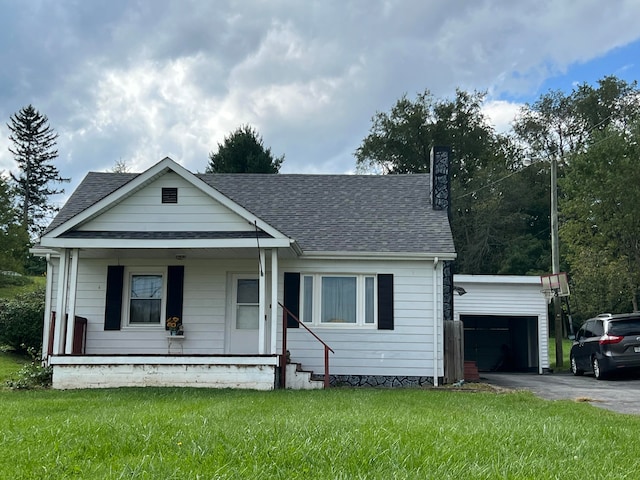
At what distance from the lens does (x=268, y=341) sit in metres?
13.3

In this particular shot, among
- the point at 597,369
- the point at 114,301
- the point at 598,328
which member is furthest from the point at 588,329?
the point at 114,301

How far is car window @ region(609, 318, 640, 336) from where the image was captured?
584 inches

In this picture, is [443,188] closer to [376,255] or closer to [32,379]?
[376,255]

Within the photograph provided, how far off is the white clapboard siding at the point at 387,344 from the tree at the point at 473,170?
991 inches

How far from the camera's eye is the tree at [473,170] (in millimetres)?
39281

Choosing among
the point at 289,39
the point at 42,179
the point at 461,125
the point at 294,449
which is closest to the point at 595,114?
the point at 461,125

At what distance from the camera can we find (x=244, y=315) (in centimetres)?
1382

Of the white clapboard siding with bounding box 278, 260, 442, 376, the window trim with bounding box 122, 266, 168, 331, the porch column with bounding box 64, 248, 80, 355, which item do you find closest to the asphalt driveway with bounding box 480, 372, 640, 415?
the white clapboard siding with bounding box 278, 260, 442, 376

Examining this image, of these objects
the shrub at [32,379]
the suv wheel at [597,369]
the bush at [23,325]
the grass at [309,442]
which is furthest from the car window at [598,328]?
the bush at [23,325]

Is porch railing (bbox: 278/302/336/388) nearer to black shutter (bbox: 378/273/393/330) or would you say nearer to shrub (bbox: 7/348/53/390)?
black shutter (bbox: 378/273/393/330)

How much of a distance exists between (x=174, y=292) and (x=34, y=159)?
5021 centimetres

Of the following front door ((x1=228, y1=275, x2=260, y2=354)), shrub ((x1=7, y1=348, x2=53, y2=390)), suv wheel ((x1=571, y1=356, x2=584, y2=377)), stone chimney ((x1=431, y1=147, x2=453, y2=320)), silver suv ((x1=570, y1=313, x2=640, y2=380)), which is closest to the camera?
shrub ((x1=7, y1=348, x2=53, y2=390))

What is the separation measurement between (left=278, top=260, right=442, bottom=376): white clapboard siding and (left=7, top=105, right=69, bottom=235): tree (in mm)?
48556

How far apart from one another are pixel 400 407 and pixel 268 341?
17.9 feet
